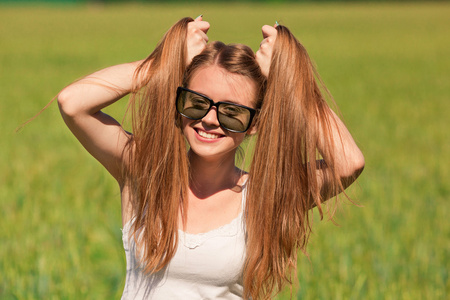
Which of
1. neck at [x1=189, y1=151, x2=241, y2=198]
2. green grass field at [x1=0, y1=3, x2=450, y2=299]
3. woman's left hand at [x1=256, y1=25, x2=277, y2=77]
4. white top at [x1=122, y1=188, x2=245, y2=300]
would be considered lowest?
green grass field at [x1=0, y1=3, x2=450, y2=299]

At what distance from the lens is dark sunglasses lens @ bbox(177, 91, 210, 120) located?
2.27 m

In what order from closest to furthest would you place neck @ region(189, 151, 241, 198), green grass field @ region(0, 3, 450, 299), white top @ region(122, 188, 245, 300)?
white top @ region(122, 188, 245, 300), neck @ region(189, 151, 241, 198), green grass field @ region(0, 3, 450, 299)

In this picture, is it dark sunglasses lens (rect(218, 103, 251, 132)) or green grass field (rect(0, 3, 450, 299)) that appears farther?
green grass field (rect(0, 3, 450, 299))

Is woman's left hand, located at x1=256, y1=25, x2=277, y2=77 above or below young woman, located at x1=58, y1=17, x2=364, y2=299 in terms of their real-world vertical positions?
above

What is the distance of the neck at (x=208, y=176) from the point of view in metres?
2.45

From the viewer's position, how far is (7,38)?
26812mm

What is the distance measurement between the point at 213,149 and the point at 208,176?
15 centimetres

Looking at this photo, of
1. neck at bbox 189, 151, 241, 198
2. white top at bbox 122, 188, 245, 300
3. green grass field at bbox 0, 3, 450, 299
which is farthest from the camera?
green grass field at bbox 0, 3, 450, 299

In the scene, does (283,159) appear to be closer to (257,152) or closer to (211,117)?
(257,152)

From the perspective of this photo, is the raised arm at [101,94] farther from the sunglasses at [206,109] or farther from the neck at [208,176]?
the neck at [208,176]

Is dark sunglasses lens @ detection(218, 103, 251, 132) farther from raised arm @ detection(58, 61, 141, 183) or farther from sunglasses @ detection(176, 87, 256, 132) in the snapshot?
raised arm @ detection(58, 61, 141, 183)

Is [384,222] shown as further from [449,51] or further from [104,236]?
[449,51]

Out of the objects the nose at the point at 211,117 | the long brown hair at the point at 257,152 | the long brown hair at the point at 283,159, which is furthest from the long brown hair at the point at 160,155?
the long brown hair at the point at 283,159

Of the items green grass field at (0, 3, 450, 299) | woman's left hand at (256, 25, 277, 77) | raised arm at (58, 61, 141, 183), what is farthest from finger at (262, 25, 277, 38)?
green grass field at (0, 3, 450, 299)
